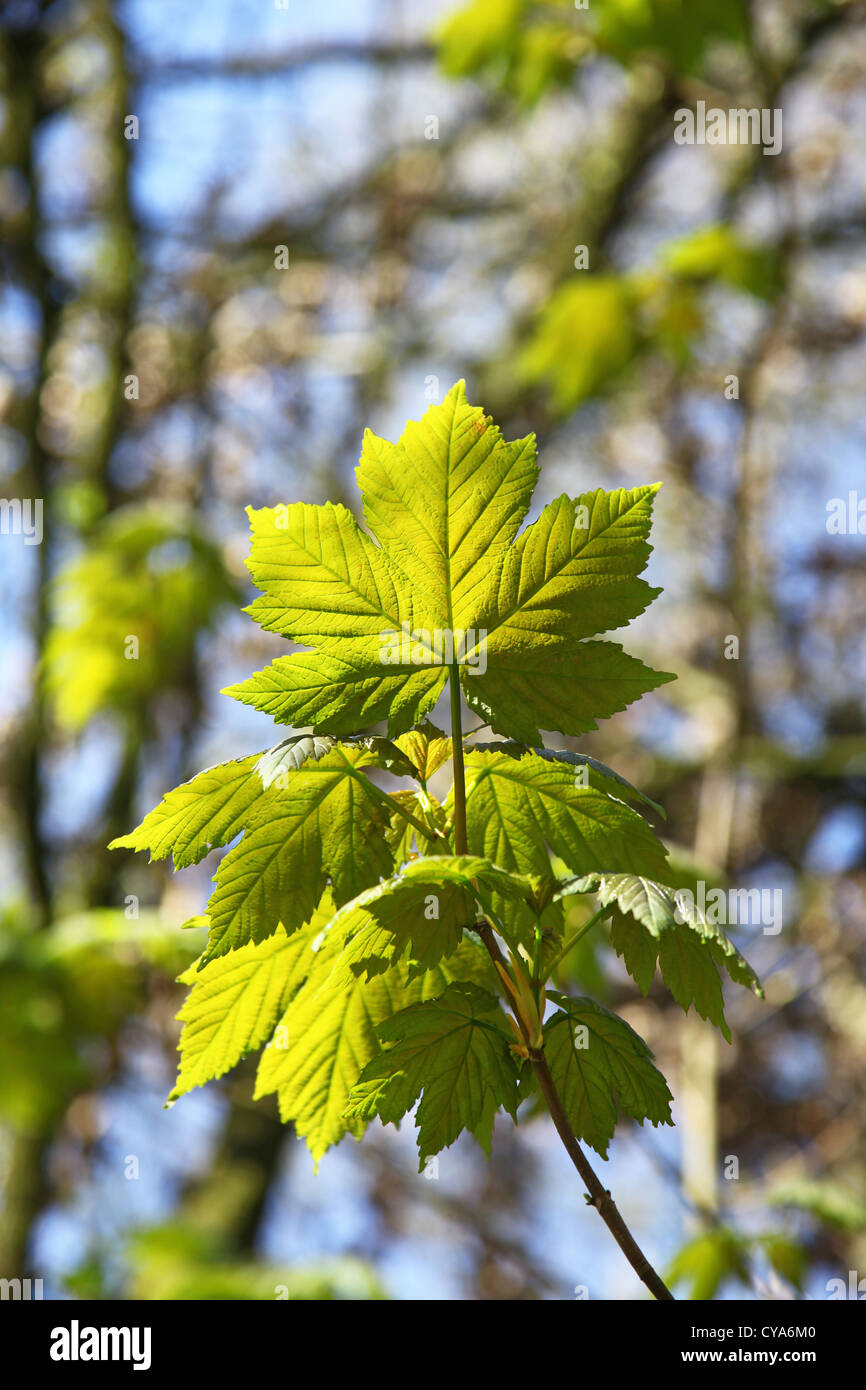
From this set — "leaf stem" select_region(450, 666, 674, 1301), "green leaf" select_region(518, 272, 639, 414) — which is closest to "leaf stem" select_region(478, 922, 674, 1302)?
"leaf stem" select_region(450, 666, 674, 1301)

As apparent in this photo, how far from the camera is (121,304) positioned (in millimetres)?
4875

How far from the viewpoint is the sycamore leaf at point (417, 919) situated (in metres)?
0.60

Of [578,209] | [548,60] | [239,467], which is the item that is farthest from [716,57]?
[239,467]

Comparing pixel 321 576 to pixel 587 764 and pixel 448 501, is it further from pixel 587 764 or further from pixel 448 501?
pixel 587 764

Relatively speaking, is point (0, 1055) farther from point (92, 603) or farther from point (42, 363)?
point (42, 363)

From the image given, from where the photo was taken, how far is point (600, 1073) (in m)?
0.63

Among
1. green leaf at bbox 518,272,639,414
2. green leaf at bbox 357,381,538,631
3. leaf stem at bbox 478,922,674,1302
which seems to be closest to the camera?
leaf stem at bbox 478,922,674,1302

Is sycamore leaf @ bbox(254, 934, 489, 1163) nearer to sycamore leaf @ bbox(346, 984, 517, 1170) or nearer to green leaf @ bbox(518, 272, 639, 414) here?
sycamore leaf @ bbox(346, 984, 517, 1170)

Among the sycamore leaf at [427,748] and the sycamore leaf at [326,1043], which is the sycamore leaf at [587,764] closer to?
the sycamore leaf at [427,748]

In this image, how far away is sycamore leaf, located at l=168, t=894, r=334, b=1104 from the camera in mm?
682

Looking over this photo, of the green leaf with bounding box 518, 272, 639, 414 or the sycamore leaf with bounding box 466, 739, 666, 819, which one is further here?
the green leaf with bounding box 518, 272, 639, 414

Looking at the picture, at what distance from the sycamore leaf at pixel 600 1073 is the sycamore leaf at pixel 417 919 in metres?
0.08

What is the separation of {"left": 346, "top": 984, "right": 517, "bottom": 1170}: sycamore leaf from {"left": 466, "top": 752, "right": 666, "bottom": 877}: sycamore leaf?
91 mm

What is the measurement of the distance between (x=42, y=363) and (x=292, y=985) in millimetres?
4290
